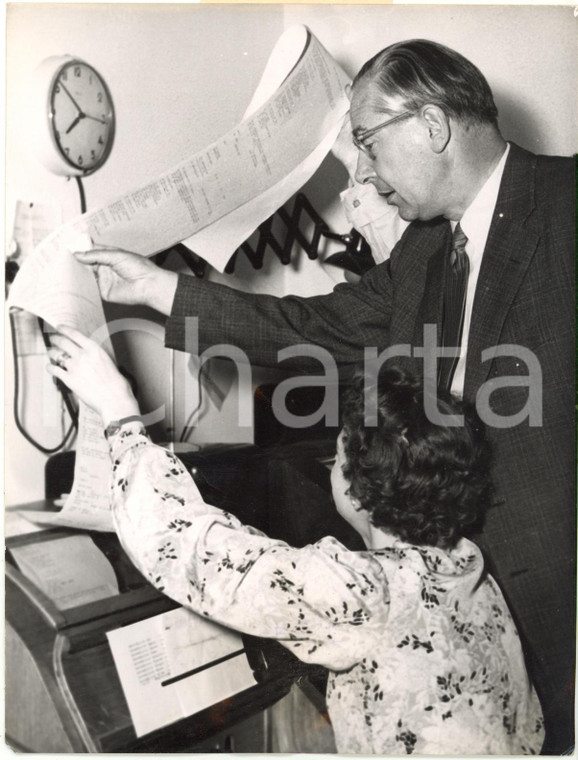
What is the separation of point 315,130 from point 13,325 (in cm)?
55

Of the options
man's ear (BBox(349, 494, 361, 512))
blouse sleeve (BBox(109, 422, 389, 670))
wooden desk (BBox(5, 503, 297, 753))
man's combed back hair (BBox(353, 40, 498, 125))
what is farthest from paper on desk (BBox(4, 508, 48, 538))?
man's combed back hair (BBox(353, 40, 498, 125))

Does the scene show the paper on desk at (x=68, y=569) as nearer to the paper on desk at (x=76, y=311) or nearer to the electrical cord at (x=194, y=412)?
the paper on desk at (x=76, y=311)

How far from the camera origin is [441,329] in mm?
1069

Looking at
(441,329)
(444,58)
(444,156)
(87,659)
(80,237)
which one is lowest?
(87,659)

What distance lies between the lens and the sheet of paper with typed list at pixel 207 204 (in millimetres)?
1008

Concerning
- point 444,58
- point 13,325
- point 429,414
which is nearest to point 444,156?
point 444,58

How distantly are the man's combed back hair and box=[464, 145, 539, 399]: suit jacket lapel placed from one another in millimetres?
103

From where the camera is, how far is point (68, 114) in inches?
40.4

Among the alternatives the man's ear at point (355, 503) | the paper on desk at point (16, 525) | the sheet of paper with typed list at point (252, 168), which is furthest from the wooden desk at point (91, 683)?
the sheet of paper with typed list at point (252, 168)

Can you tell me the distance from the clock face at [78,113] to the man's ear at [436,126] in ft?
1.58

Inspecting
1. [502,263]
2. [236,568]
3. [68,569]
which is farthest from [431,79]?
[68,569]

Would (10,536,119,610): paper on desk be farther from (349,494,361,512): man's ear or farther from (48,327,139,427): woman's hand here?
(349,494,361,512): man's ear

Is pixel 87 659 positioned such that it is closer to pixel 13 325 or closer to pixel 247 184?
pixel 13 325

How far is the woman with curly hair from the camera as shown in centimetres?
90
